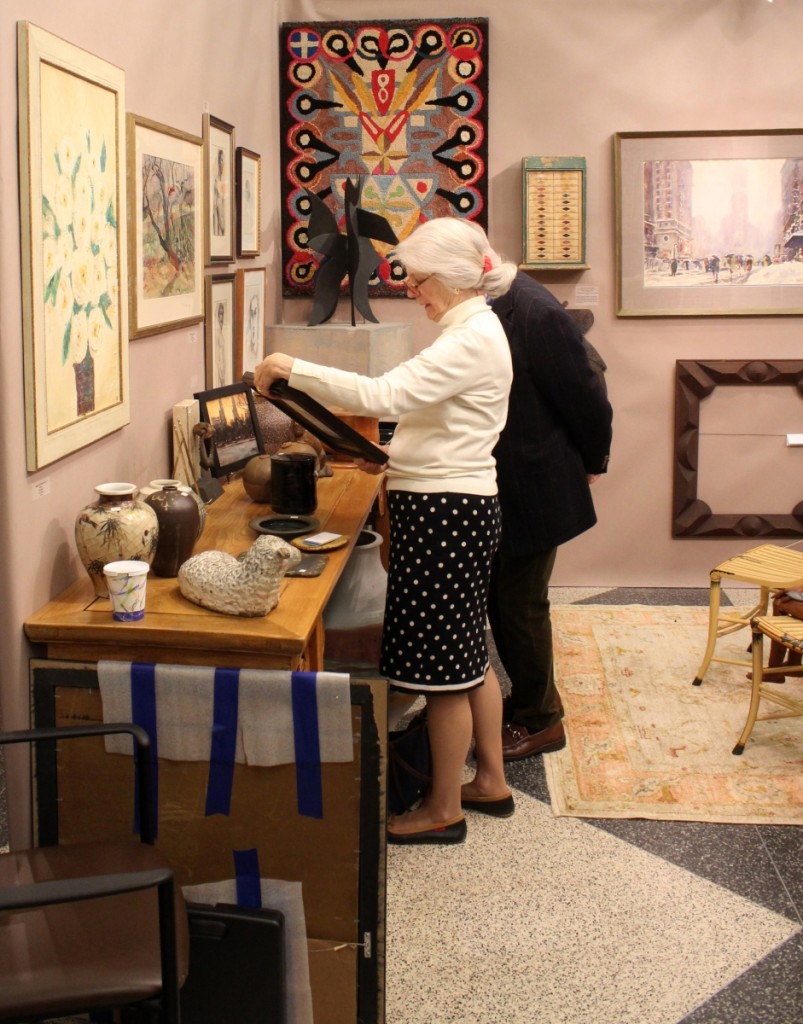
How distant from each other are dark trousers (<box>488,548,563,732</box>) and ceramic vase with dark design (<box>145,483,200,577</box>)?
1.15 meters

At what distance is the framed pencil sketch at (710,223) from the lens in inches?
202

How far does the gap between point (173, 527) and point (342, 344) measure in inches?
79.9

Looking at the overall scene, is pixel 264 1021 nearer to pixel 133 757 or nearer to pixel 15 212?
pixel 133 757

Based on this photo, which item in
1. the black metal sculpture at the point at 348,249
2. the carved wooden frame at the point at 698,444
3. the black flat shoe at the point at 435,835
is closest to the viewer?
the black flat shoe at the point at 435,835

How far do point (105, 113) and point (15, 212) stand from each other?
1.87 feet

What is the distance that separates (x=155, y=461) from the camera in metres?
3.26

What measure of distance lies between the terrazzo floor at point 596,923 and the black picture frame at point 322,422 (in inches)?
41.5

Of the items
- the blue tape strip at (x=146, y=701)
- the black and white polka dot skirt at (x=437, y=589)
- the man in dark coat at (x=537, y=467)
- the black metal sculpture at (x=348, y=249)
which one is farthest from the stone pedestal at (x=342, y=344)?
the blue tape strip at (x=146, y=701)

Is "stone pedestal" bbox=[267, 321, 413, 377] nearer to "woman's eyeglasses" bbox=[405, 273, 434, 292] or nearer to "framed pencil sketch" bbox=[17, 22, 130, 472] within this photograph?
"woman's eyeglasses" bbox=[405, 273, 434, 292]

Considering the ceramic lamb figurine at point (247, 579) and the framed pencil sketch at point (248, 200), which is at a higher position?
the framed pencil sketch at point (248, 200)

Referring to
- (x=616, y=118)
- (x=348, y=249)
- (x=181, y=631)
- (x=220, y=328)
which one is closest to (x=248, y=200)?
(x=348, y=249)

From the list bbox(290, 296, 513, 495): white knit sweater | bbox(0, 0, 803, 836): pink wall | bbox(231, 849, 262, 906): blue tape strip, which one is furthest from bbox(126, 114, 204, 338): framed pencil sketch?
bbox(231, 849, 262, 906): blue tape strip

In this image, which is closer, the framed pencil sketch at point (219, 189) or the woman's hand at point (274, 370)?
the woman's hand at point (274, 370)

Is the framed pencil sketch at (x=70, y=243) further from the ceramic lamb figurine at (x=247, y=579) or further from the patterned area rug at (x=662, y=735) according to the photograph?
the patterned area rug at (x=662, y=735)
